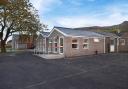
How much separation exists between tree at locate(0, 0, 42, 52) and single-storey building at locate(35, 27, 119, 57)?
2858 mm

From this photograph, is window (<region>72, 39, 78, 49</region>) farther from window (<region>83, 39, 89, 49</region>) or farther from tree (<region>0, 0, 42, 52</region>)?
tree (<region>0, 0, 42, 52</region>)

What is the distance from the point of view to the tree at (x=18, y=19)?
35.7 metres

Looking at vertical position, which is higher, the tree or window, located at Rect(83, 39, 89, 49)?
the tree

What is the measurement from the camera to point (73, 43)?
2844cm

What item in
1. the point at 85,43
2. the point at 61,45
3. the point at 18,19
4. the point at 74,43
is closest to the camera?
the point at 74,43

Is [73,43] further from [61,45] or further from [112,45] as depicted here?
[112,45]

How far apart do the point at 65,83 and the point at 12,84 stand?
8.96ft

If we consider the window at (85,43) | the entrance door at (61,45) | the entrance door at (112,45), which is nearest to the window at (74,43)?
the entrance door at (61,45)

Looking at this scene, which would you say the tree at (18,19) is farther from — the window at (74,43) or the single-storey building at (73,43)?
the window at (74,43)

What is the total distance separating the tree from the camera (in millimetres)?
35688

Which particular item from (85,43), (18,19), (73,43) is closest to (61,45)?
(73,43)

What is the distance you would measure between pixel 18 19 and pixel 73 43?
1210cm

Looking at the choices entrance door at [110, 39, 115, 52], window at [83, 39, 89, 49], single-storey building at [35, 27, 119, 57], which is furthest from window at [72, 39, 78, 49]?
entrance door at [110, 39, 115, 52]

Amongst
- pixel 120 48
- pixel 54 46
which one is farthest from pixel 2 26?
pixel 120 48
